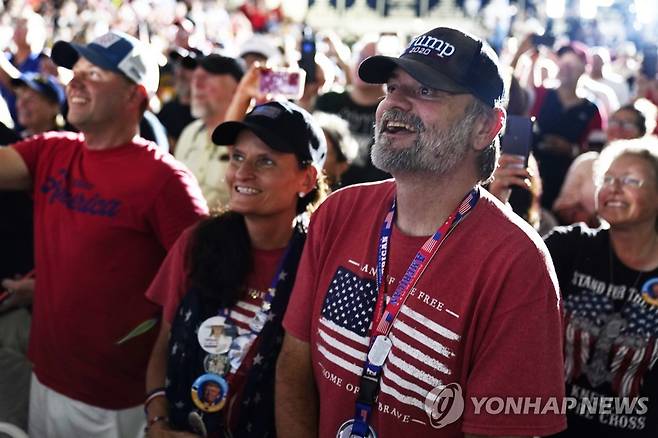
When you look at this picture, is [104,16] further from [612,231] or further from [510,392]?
[510,392]

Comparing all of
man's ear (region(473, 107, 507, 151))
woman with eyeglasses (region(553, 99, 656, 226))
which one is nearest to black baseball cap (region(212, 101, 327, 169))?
man's ear (region(473, 107, 507, 151))

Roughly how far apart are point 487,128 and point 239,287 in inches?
38.5

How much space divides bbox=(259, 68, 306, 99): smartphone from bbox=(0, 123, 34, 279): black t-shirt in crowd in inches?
47.4

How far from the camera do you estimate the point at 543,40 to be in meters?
7.02

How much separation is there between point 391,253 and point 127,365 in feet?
5.18

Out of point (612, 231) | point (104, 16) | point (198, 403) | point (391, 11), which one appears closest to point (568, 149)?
point (612, 231)

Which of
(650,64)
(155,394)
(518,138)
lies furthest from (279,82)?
(650,64)

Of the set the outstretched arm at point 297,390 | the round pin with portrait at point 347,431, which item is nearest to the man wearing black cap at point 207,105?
the outstretched arm at point 297,390

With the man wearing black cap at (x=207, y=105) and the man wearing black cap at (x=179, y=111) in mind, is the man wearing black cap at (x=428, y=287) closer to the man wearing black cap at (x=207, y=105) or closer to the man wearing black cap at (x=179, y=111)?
the man wearing black cap at (x=207, y=105)

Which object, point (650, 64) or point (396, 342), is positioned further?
point (650, 64)

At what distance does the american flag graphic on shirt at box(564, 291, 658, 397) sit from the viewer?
2898 millimetres

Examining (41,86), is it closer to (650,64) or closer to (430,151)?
(430,151)

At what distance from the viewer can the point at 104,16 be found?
567 inches

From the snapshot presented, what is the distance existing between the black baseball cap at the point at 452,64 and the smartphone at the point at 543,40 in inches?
199
